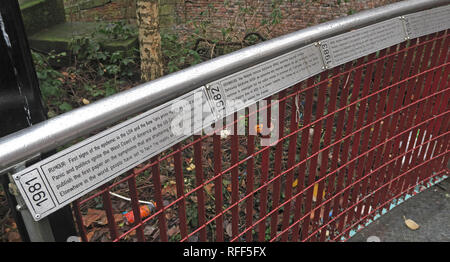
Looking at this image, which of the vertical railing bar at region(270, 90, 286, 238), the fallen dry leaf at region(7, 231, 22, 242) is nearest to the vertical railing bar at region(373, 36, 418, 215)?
the vertical railing bar at region(270, 90, 286, 238)

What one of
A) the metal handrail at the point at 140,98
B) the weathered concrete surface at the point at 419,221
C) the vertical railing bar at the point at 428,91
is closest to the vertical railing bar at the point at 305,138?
the metal handrail at the point at 140,98

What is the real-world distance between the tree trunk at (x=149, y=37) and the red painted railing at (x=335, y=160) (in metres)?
1.57

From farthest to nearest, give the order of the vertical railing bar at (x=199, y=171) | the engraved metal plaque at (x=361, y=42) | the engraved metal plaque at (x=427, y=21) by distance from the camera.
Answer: the engraved metal plaque at (x=427, y=21) → the engraved metal plaque at (x=361, y=42) → the vertical railing bar at (x=199, y=171)

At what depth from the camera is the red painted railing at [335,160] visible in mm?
1499

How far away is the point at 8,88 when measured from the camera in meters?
1.25

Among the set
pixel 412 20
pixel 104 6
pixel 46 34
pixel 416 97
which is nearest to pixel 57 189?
pixel 412 20

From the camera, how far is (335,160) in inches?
77.6

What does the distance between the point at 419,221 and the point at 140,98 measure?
207 cm

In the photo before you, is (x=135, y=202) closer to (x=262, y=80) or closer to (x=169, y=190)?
(x=262, y=80)

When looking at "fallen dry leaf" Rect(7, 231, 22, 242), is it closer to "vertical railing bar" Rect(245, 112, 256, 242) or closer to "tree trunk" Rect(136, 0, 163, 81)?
"vertical railing bar" Rect(245, 112, 256, 242)

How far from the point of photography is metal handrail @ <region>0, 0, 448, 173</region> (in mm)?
908

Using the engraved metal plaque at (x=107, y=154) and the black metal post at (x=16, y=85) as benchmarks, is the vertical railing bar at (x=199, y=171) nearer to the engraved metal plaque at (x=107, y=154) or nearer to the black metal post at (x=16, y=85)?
the engraved metal plaque at (x=107, y=154)

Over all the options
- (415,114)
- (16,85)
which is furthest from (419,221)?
(16,85)
